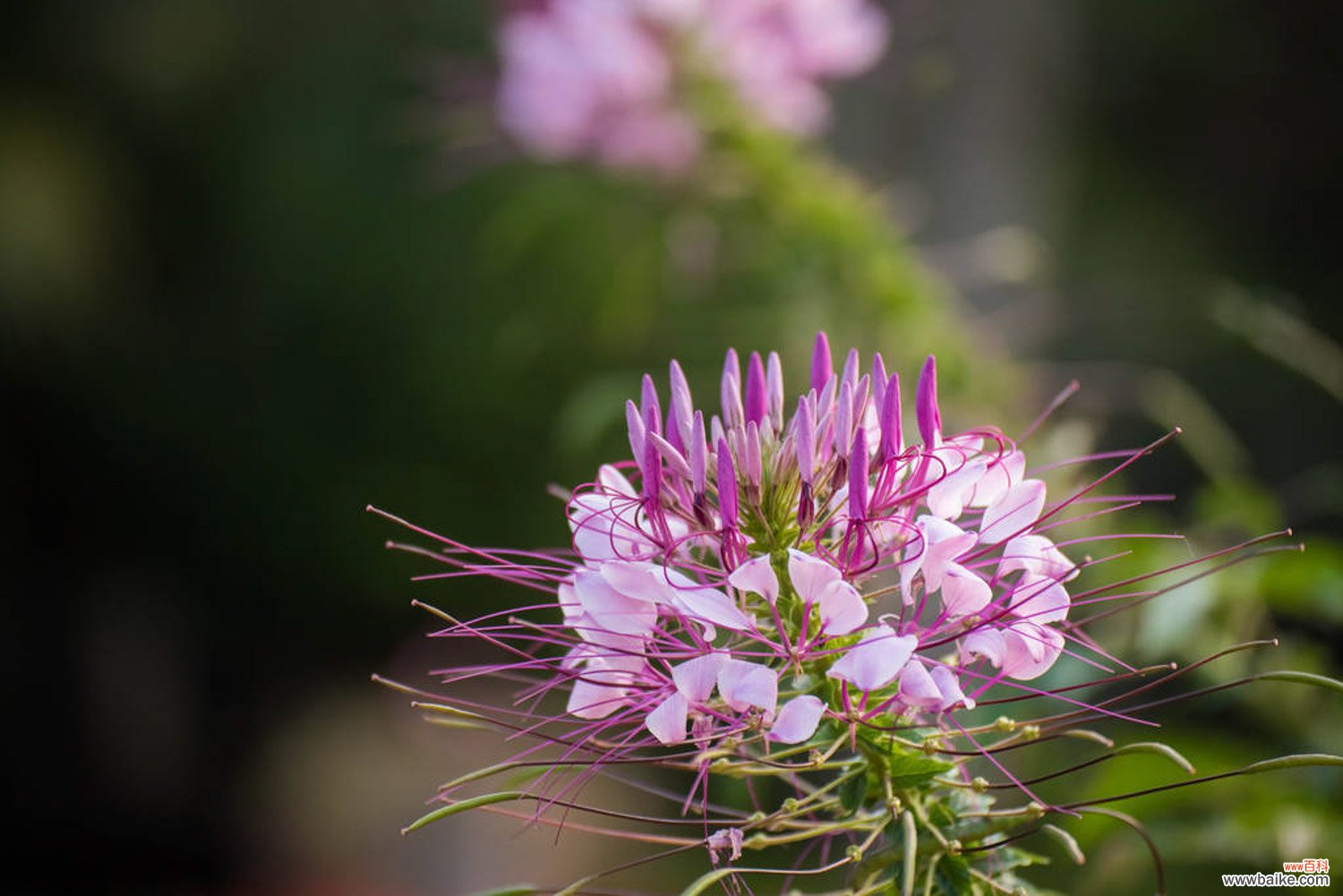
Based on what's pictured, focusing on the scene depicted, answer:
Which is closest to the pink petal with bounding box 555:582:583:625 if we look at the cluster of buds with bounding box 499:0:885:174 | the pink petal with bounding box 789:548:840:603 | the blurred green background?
the pink petal with bounding box 789:548:840:603

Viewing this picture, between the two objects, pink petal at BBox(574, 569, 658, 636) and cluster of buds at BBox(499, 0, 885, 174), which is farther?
cluster of buds at BBox(499, 0, 885, 174)

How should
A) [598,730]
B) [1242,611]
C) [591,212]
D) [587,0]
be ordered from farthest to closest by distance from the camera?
[591,212] < [587,0] < [1242,611] < [598,730]

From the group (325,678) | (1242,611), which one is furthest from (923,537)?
(325,678)

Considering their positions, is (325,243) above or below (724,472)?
above

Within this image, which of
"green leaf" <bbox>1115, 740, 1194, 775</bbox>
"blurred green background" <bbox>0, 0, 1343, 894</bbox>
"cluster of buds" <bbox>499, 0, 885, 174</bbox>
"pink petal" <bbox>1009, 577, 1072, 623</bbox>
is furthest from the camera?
"blurred green background" <bbox>0, 0, 1343, 894</bbox>

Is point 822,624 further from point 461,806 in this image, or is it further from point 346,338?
point 346,338

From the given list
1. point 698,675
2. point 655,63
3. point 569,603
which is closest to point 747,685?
point 698,675

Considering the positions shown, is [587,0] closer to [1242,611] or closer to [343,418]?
[1242,611]

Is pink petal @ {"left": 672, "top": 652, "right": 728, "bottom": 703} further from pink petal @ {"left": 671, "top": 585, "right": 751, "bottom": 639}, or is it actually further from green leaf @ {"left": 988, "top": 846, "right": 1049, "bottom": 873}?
green leaf @ {"left": 988, "top": 846, "right": 1049, "bottom": 873}
